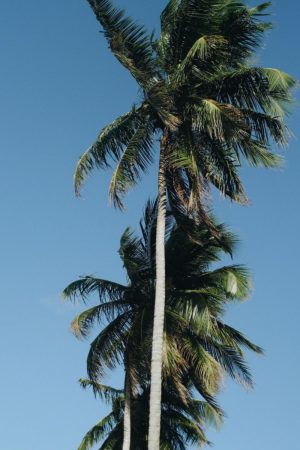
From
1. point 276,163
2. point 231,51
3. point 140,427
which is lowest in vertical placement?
point 140,427

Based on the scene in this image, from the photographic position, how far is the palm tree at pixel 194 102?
2109cm

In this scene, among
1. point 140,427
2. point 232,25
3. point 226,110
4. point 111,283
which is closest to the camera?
point 226,110

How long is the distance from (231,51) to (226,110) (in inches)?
96.1

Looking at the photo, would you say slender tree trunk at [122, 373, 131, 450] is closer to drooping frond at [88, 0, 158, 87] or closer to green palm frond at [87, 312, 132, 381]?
green palm frond at [87, 312, 132, 381]

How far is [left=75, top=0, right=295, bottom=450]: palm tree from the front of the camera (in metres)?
21.1

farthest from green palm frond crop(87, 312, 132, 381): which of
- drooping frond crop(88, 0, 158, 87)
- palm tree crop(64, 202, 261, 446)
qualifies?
drooping frond crop(88, 0, 158, 87)

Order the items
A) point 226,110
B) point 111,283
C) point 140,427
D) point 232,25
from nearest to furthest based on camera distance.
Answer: point 226,110
point 232,25
point 111,283
point 140,427

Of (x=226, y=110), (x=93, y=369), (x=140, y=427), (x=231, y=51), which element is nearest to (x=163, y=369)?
(x=93, y=369)

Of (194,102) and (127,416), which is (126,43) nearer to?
(194,102)

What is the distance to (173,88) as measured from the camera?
21797 millimetres

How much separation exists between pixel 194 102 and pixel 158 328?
20.9ft

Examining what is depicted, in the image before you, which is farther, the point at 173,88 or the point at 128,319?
the point at 128,319

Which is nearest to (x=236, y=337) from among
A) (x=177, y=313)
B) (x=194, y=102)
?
(x=177, y=313)

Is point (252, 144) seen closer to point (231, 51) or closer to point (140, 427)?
point (231, 51)
